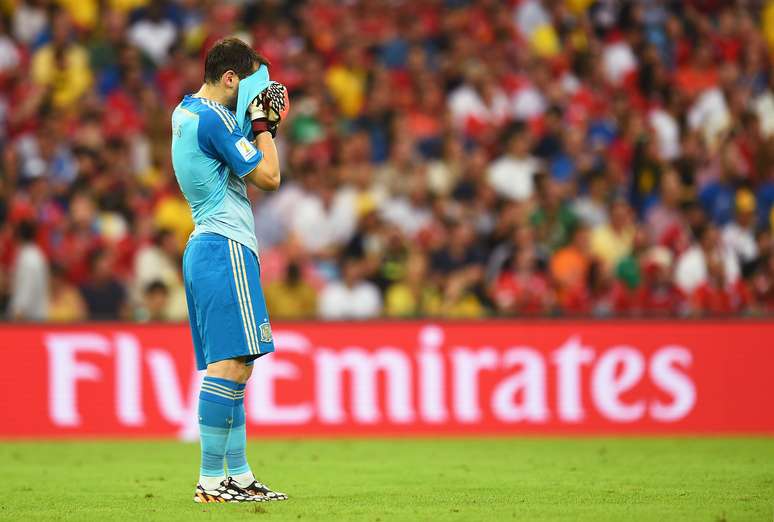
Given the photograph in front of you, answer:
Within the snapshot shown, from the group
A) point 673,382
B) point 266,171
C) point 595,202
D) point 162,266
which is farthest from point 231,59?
point 595,202

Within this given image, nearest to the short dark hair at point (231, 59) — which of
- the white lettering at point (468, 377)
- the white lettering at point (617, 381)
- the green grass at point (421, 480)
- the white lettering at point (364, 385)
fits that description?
the green grass at point (421, 480)

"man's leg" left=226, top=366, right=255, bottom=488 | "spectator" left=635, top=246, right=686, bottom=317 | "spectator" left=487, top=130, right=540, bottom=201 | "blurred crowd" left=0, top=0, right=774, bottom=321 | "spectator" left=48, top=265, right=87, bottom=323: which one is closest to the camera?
"man's leg" left=226, top=366, right=255, bottom=488

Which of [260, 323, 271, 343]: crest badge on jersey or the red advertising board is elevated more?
[260, 323, 271, 343]: crest badge on jersey

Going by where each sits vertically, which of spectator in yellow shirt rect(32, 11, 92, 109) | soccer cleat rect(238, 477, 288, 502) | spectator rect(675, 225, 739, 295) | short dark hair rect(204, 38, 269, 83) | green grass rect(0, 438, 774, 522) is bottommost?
green grass rect(0, 438, 774, 522)

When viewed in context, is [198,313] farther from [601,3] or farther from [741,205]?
[601,3]

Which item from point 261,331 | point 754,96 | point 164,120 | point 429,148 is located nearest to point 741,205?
point 754,96

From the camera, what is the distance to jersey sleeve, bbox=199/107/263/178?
7.43 m

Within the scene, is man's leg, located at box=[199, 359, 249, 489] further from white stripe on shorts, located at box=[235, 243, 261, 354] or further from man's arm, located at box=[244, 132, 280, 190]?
man's arm, located at box=[244, 132, 280, 190]

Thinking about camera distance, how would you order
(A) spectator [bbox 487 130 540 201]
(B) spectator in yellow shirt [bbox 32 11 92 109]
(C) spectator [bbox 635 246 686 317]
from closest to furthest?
(C) spectator [bbox 635 246 686 317] < (A) spectator [bbox 487 130 540 201] < (B) spectator in yellow shirt [bbox 32 11 92 109]

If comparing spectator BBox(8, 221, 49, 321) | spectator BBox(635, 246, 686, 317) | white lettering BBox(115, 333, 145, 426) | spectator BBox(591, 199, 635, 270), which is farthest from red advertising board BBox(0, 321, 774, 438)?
spectator BBox(591, 199, 635, 270)

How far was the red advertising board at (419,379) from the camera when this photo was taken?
13.0 metres

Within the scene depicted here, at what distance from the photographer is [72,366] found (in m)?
13.0

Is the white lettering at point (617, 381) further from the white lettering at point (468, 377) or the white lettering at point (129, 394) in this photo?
the white lettering at point (129, 394)

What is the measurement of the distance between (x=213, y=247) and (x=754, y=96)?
42.0ft
